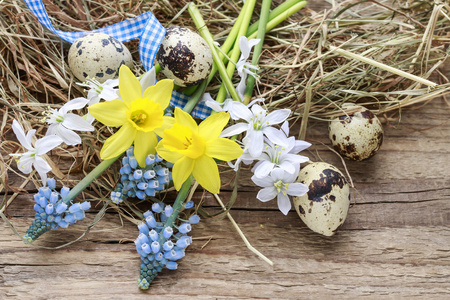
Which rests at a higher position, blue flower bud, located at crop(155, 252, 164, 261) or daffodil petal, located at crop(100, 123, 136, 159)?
daffodil petal, located at crop(100, 123, 136, 159)

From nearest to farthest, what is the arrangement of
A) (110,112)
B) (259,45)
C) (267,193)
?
(110,112), (267,193), (259,45)

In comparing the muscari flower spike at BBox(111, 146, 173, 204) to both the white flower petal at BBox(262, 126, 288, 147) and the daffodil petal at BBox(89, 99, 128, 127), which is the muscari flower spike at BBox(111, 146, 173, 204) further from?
the white flower petal at BBox(262, 126, 288, 147)

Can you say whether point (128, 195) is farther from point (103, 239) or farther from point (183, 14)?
point (183, 14)

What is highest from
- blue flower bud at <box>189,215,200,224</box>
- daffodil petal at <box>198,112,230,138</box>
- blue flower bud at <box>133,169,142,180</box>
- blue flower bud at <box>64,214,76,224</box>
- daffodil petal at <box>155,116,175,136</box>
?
daffodil petal at <box>155,116,175,136</box>

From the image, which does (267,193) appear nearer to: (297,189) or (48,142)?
(297,189)

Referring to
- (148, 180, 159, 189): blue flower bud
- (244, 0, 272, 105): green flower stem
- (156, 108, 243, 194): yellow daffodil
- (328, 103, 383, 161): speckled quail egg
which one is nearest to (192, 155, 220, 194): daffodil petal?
(156, 108, 243, 194): yellow daffodil

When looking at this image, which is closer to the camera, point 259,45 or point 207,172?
point 207,172

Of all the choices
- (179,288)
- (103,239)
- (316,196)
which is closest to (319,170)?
(316,196)

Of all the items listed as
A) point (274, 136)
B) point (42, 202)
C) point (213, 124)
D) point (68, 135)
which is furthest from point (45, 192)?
point (274, 136)
